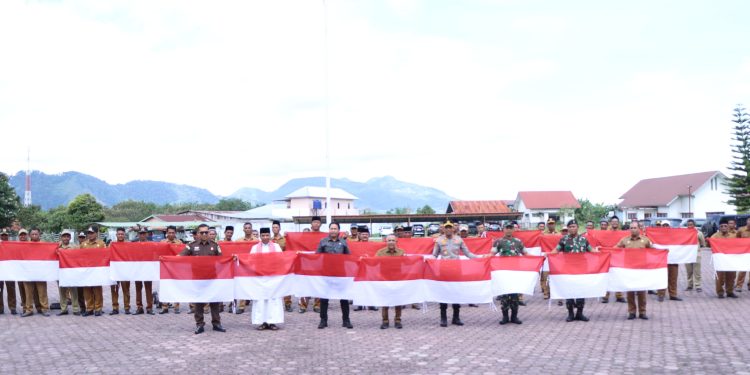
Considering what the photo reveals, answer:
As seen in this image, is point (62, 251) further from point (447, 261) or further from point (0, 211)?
point (0, 211)

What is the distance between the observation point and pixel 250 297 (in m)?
12.8

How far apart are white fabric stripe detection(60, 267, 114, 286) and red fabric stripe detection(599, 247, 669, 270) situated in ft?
37.1

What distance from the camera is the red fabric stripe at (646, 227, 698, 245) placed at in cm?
1720

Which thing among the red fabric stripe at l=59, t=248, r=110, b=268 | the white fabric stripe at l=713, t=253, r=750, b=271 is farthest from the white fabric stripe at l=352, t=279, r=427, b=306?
the white fabric stripe at l=713, t=253, r=750, b=271

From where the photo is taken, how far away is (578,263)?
529 inches

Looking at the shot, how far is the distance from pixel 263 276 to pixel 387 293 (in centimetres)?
248

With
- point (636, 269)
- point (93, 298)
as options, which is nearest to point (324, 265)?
point (93, 298)

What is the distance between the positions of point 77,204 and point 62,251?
67.2m

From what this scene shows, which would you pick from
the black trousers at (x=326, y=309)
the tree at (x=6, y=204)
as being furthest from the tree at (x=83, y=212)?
the black trousers at (x=326, y=309)

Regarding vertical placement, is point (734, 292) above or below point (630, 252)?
below

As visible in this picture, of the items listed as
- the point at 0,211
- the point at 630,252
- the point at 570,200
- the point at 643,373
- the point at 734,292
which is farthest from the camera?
the point at 570,200

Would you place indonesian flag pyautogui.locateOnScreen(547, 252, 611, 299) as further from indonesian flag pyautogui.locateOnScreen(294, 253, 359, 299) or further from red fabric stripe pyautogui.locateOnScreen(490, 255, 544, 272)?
indonesian flag pyautogui.locateOnScreen(294, 253, 359, 299)

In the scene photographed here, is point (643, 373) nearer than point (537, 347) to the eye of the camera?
Yes

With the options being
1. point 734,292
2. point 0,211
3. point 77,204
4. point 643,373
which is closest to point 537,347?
point 643,373
